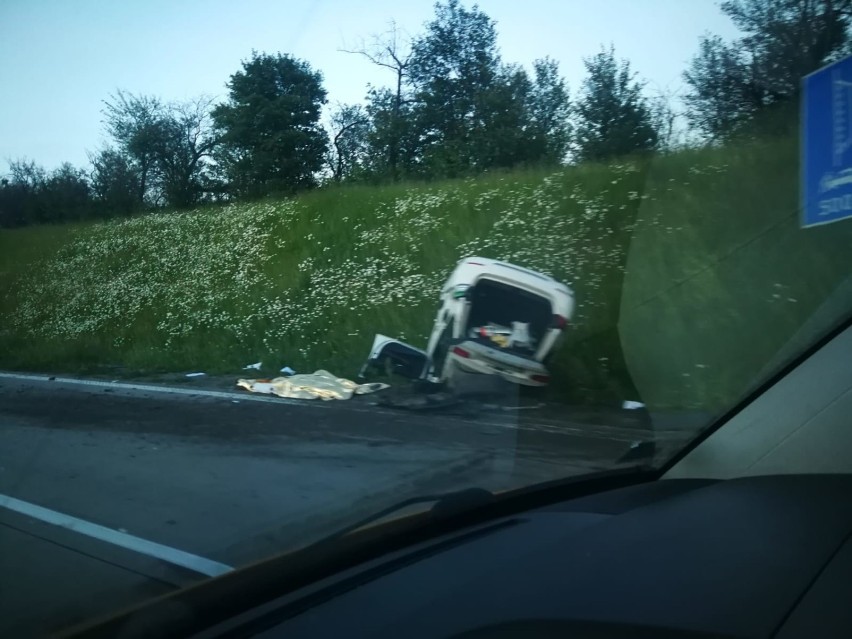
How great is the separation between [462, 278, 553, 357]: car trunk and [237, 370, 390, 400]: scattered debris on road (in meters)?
1.63

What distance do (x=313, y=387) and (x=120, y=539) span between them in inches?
249

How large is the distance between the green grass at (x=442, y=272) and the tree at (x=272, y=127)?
1.15 m

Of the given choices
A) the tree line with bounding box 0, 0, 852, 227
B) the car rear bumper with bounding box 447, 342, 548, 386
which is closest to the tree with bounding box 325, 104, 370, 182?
the tree line with bounding box 0, 0, 852, 227

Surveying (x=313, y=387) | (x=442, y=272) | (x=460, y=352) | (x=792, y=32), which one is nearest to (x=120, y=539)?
(x=460, y=352)

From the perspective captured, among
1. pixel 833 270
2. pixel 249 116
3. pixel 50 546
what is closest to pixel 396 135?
pixel 249 116

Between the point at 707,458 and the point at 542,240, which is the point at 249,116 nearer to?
the point at 542,240

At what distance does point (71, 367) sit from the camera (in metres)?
13.9

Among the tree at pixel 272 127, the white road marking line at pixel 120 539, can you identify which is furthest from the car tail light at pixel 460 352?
the white road marking line at pixel 120 539

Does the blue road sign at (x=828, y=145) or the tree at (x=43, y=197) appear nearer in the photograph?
the blue road sign at (x=828, y=145)

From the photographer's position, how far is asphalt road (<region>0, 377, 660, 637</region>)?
3773mm

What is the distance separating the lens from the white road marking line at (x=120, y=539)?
3.84 m

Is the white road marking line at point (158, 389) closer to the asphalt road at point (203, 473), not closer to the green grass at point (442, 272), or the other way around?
the asphalt road at point (203, 473)

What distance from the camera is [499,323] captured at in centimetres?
1023

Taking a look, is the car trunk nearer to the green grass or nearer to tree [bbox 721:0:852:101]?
the green grass
